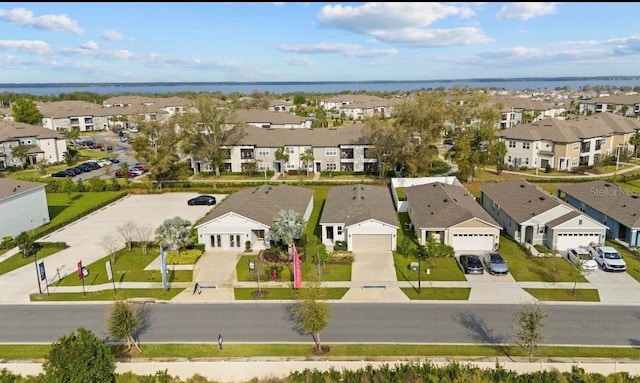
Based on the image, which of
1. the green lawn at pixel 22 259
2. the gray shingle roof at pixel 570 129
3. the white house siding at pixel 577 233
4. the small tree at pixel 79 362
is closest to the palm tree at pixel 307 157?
the gray shingle roof at pixel 570 129

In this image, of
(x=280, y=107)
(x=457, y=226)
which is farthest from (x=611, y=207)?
(x=280, y=107)

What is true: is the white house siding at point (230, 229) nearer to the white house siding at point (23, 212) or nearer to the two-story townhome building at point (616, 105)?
the white house siding at point (23, 212)

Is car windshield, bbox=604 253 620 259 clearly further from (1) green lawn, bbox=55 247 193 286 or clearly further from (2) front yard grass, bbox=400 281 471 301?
(1) green lawn, bbox=55 247 193 286

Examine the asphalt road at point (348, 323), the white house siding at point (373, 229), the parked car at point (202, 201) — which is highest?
the white house siding at point (373, 229)

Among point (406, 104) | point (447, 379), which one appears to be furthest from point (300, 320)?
point (406, 104)

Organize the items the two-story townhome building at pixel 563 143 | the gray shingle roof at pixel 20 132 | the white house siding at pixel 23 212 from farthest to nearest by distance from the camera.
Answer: the gray shingle roof at pixel 20 132
the two-story townhome building at pixel 563 143
the white house siding at pixel 23 212

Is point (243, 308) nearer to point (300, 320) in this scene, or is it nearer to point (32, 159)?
point (300, 320)
